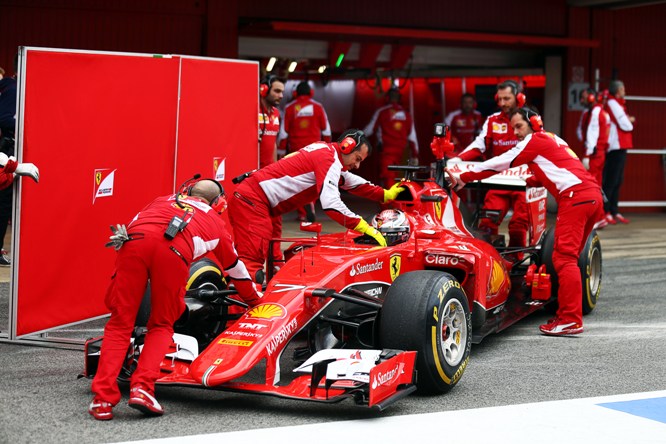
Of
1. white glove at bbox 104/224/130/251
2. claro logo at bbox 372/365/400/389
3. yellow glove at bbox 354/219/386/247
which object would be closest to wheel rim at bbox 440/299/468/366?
claro logo at bbox 372/365/400/389

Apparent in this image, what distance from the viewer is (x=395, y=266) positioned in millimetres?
7594

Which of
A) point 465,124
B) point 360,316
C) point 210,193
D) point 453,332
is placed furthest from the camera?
point 465,124

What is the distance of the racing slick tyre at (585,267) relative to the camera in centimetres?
934

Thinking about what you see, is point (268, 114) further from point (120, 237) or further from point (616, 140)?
point (616, 140)

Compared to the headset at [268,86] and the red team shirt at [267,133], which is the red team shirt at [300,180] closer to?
the headset at [268,86]

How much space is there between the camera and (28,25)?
47.5ft

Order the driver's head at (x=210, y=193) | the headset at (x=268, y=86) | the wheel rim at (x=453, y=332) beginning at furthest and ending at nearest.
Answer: the headset at (x=268, y=86)
the wheel rim at (x=453, y=332)
the driver's head at (x=210, y=193)

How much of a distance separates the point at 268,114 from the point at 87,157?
4.08m

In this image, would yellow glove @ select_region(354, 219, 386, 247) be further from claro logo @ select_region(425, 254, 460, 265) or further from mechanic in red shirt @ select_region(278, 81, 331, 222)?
mechanic in red shirt @ select_region(278, 81, 331, 222)

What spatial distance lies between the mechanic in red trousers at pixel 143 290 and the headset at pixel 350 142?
2.11 meters

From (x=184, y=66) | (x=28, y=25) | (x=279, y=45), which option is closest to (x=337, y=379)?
(x=184, y=66)

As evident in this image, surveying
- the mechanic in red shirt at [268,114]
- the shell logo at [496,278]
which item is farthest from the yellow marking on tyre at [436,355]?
the mechanic in red shirt at [268,114]

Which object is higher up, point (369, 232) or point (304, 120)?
point (304, 120)

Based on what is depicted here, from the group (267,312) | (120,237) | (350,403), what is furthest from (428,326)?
(120,237)
